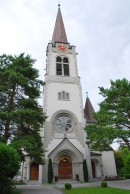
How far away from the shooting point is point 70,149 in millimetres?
25922

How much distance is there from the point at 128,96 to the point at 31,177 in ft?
53.3

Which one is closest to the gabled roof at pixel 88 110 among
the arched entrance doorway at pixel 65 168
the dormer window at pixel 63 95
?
the dormer window at pixel 63 95

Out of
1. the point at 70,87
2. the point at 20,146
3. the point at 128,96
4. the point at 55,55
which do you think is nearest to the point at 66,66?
the point at 55,55

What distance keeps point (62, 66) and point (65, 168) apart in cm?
1746

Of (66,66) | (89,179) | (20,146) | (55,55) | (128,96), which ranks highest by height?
(55,55)

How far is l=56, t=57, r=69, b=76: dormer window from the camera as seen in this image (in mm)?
33638

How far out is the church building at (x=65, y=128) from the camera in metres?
25.3

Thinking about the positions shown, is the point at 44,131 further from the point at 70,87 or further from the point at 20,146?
the point at 20,146

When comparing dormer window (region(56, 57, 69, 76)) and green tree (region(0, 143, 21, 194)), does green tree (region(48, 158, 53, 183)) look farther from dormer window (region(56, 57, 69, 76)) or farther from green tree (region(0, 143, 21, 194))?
dormer window (region(56, 57, 69, 76))

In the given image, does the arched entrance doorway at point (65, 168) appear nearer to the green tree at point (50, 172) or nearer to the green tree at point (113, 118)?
the green tree at point (50, 172)

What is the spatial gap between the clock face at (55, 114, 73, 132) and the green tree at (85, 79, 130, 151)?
8912 mm

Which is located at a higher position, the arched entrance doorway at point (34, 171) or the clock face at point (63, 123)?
the clock face at point (63, 123)

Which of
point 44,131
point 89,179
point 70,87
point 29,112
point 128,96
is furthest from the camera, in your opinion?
point 70,87

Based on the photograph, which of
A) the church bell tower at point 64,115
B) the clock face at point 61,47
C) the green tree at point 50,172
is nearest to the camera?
the green tree at point 50,172
